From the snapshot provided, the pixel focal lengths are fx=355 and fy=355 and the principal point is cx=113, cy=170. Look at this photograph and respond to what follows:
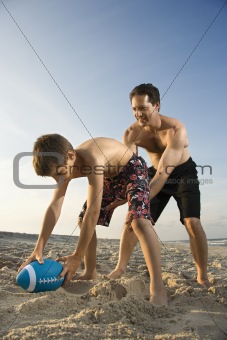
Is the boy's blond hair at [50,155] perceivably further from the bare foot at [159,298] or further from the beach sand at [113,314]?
the bare foot at [159,298]

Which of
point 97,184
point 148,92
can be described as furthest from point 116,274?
point 148,92

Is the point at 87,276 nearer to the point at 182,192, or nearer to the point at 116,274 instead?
the point at 116,274

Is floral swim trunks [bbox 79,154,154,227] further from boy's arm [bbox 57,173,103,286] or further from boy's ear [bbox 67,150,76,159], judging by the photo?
boy's ear [bbox 67,150,76,159]

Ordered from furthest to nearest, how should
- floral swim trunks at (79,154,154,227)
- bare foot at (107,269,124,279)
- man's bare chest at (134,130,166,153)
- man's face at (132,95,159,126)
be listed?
man's bare chest at (134,130,166,153) < man's face at (132,95,159,126) < bare foot at (107,269,124,279) < floral swim trunks at (79,154,154,227)

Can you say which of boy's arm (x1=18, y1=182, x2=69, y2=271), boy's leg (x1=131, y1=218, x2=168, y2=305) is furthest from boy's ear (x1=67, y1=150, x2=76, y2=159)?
boy's leg (x1=131, y1=218, x2=168, y2=305)

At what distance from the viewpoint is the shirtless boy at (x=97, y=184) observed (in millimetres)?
2643

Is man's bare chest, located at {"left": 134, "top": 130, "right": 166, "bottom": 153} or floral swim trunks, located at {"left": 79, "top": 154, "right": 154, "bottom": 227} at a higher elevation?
man's bare chest, located at {"left": 134, "top": 130, "right": 166, "bottom": 153}

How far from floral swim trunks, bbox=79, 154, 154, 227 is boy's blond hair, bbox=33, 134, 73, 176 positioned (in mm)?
600

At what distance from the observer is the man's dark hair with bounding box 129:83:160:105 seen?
3863mm

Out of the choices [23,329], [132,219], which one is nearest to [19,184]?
[132,219]

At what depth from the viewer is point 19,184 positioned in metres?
4.84

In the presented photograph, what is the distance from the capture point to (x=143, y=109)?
3.83 m

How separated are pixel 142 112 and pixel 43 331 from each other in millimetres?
2547

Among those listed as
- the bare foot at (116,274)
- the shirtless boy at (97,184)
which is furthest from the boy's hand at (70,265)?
the bare foot at (116,274)
